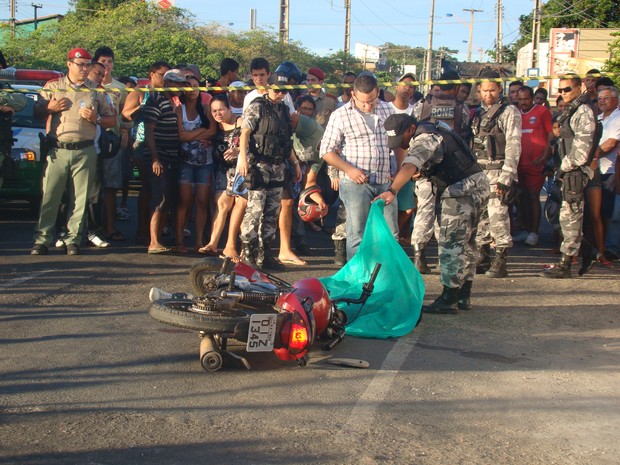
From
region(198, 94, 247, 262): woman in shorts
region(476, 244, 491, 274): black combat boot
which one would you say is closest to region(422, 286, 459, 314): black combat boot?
region(476, 244, 491, 274): black combat boot

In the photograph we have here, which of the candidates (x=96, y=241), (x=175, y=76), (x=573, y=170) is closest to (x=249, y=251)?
(x=96, y=241)

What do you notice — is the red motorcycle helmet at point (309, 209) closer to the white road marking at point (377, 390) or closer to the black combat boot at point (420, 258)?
the black combat boot at point (420, 258)

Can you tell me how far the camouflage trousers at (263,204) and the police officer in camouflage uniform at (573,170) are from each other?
314 centimetres

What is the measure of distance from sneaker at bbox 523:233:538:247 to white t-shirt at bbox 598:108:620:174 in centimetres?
172

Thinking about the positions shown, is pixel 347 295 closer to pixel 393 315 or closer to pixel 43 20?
pixel 393 315

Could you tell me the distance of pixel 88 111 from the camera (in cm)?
997

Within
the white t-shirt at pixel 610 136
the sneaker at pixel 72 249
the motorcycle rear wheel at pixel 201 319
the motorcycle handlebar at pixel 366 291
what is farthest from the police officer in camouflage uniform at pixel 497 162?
the motorcycle rear wheel at pixel 201 319

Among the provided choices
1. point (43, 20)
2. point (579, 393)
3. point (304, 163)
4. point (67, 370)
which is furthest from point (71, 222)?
point (43, 20)

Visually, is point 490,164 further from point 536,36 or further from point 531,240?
point 536,36

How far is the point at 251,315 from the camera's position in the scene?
18.8 feet

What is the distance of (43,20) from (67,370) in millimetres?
54299

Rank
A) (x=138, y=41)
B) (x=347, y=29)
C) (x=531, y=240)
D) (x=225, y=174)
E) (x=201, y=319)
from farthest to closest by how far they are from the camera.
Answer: (x=347, y=29), (x=138, y=41), (x=531, y=240), (x=225, y=174), (x=201, y=319)

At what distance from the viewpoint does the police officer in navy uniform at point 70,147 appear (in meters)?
9.99

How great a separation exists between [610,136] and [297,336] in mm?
6617
